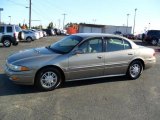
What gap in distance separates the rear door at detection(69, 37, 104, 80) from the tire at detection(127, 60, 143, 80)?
1.17 metres

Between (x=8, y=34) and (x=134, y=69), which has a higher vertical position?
(x=8, y=34)

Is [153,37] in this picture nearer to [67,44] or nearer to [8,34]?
[8,34]

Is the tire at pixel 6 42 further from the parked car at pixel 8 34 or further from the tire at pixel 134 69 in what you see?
the tire at pixel 134 69

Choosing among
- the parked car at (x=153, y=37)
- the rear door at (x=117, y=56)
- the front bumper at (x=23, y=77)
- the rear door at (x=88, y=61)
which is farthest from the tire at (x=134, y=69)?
the parked car at (x=153, y=37)

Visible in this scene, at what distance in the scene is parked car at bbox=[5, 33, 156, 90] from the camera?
6738 millimetres

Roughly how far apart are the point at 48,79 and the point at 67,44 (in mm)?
1342

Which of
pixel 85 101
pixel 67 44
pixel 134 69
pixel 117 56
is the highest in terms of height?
pixel 67 44

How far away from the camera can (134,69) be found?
8.52 meters

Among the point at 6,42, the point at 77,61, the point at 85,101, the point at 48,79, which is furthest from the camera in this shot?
the point at 6,42

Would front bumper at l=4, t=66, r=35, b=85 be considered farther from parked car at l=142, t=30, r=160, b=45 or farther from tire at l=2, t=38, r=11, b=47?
parked car at l=142, t=30, r=160, b=45

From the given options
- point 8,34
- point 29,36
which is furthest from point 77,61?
point 29,36

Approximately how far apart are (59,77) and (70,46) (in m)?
0.96

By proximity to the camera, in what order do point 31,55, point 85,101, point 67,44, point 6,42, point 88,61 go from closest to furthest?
1. point 85,101
2. point 31,55
3. point 88,61
4. point 67,44
5. point 6,42

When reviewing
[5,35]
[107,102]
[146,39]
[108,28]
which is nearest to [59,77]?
[107,102]
